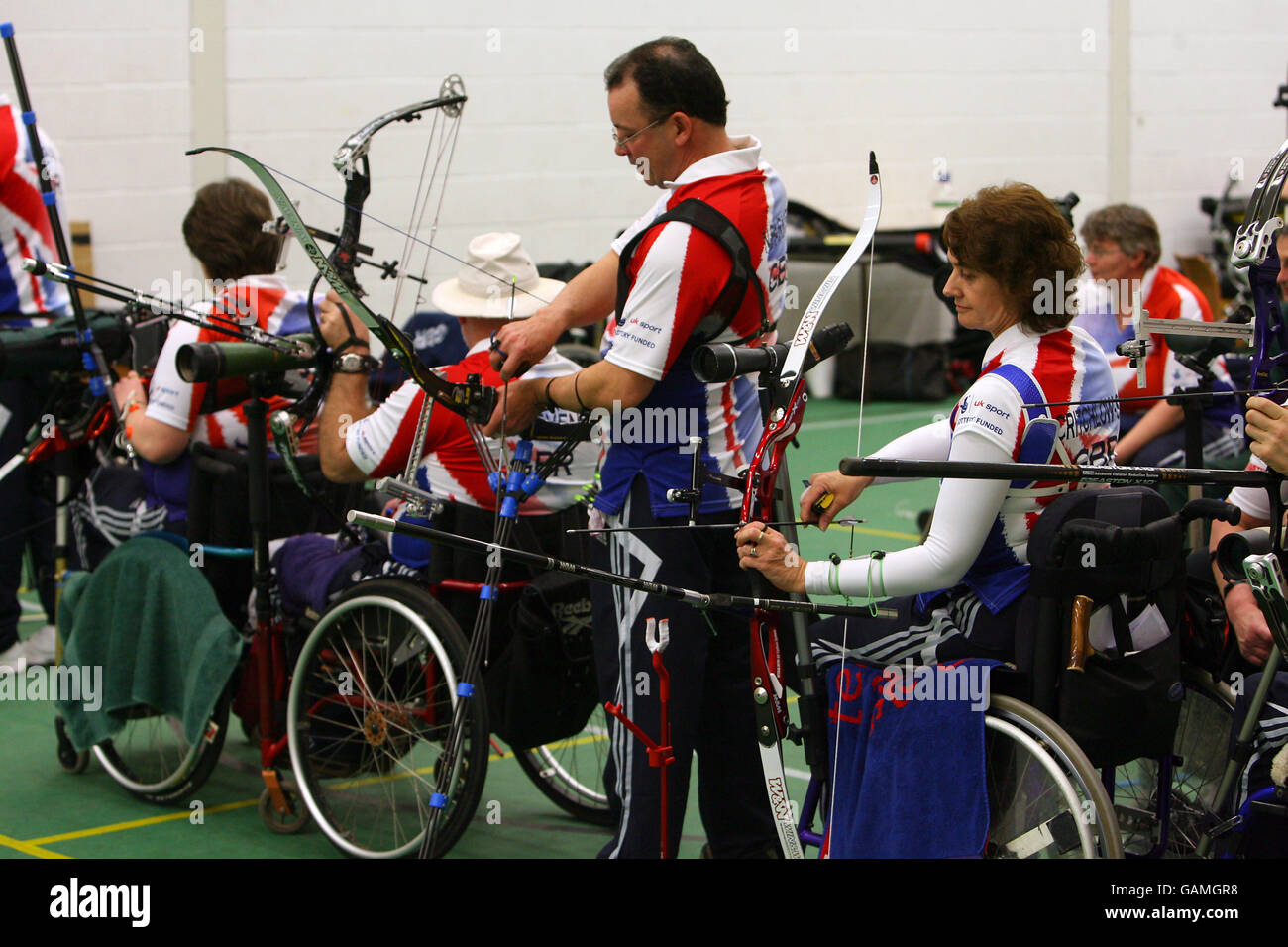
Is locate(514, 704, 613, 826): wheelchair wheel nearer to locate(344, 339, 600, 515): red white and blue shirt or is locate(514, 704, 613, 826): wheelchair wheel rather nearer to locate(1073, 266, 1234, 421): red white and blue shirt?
locate(344, 339, 600, 515): red white and blue shirt

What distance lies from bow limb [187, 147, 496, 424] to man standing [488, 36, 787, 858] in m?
0.05

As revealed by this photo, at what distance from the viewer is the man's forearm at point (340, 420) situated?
2902 mm

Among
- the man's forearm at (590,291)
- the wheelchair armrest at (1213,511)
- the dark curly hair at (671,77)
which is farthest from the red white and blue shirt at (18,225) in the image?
the wheelchair armrest at (1213,511)

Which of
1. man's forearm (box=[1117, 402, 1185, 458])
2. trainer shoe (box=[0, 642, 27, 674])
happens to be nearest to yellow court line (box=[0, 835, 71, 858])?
trainer shoe (box=[0, 642, 27, 674])

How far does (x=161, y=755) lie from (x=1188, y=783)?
2.36 metres

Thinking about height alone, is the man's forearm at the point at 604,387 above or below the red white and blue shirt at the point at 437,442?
above

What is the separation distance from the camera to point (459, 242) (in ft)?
27.8

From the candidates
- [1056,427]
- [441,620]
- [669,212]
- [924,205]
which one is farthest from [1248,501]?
[924,205]

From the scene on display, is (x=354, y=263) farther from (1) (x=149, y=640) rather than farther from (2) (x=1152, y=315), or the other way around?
(2) (x=1152, y=315)

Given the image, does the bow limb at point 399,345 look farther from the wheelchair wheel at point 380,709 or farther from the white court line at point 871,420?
the white court line at point 871,420

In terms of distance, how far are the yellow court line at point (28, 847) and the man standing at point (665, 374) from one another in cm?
126

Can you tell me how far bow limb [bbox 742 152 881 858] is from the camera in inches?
84.4

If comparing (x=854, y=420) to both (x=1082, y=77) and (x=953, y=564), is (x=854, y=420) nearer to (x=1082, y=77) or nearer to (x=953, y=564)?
(x=1082, y=77)
